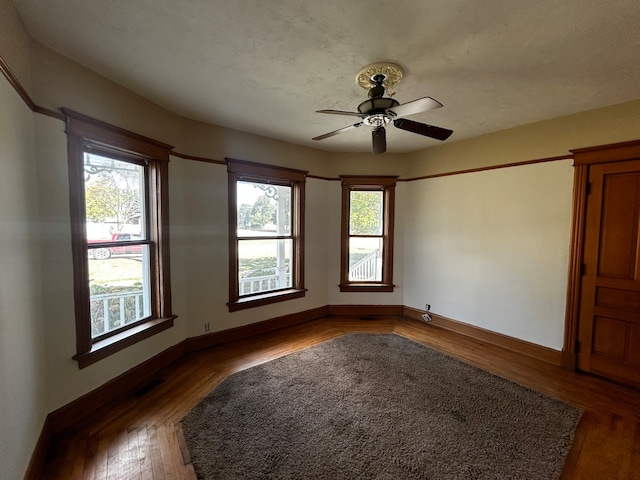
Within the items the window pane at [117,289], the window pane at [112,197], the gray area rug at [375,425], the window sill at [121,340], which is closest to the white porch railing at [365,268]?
the gray area rug at [375,425]

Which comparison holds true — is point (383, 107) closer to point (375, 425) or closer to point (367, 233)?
point (375, 425)

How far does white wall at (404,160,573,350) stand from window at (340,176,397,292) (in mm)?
333

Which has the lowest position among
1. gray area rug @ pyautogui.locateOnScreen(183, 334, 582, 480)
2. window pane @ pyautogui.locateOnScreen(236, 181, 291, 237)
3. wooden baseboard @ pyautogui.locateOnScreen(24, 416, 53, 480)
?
gray area rug @ pyautogui.locateOnScreen(183, 334, 582, 480)

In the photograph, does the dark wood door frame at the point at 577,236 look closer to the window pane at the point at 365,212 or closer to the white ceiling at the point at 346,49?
the white ceiling at the point at 346,49

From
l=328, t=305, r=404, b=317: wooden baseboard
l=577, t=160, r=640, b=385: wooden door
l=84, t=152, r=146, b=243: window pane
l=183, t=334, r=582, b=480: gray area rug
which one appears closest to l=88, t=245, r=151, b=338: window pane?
l=84, t=152, r=146, b=243: window pane

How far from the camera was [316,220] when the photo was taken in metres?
4.35

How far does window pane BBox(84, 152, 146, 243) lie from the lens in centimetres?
228

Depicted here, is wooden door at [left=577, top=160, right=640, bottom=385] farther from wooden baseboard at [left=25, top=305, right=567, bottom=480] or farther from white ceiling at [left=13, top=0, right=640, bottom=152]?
white ceiling at [left=13, top=0, right=640, bottom=152]

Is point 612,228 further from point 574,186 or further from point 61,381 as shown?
point 61,381

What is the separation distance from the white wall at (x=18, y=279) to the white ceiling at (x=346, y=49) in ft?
1.61

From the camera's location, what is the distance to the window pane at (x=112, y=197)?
228 cm

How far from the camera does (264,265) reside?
402 centimetres

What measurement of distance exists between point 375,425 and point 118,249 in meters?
2.67

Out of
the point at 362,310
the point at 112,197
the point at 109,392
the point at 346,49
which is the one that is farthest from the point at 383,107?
the point at 362,310
